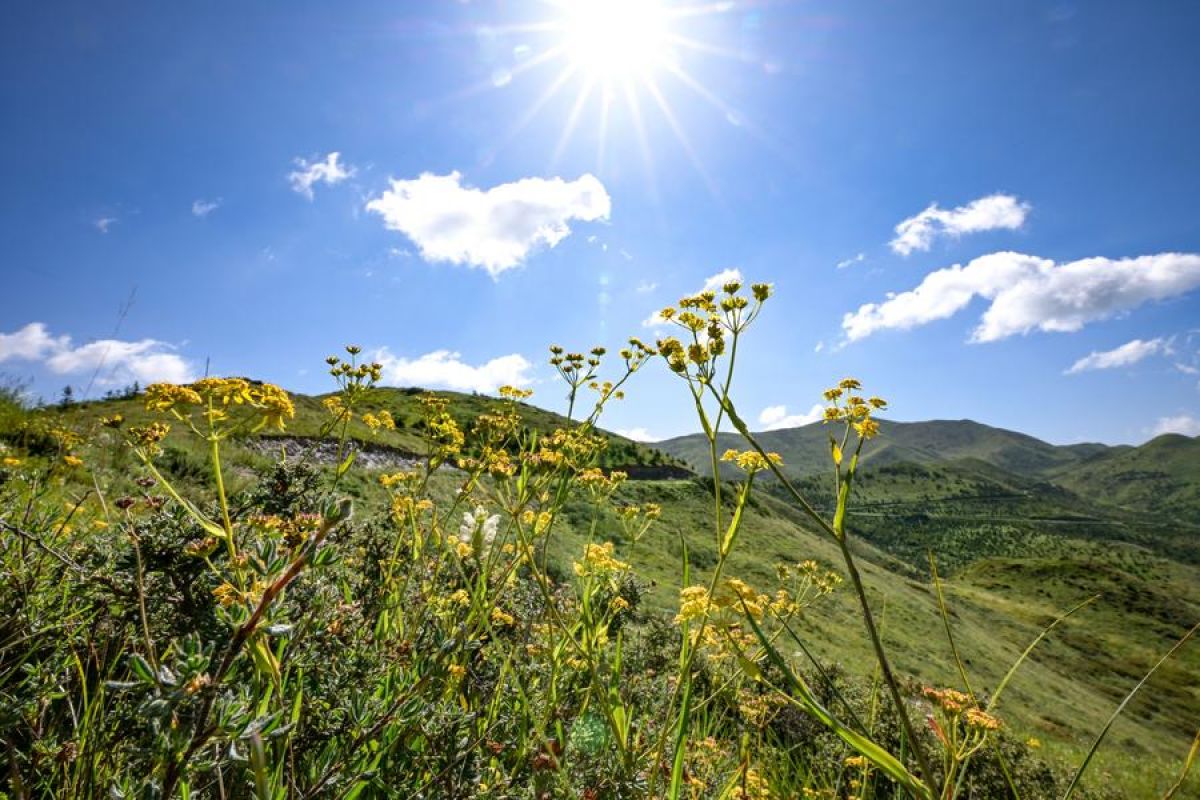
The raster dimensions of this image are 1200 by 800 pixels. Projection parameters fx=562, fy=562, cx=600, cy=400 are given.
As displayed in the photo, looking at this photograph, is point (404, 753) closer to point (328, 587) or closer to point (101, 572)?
point (328, 587)

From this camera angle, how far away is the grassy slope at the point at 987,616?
17.9 metres

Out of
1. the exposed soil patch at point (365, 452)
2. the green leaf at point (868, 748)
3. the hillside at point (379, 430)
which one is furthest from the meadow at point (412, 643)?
the exposed soil patch at point (365, 452)

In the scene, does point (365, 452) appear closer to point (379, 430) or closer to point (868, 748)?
point (379, 430)

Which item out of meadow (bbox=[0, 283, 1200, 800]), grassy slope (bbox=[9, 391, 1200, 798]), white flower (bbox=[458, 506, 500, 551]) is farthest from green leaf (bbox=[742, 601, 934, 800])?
white flower (bbox=[458, 506, 500, 551])

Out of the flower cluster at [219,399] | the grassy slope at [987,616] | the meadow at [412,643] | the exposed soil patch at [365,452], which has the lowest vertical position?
the grassy slope at [987,616]

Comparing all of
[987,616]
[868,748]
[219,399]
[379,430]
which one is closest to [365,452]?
[379,430]

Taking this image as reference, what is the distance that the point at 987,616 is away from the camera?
196 feet

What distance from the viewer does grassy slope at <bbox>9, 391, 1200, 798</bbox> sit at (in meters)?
17.9

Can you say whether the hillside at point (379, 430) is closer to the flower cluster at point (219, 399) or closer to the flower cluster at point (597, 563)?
the flower cluster at point (219, 399)

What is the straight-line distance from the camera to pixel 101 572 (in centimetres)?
269

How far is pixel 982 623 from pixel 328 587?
222ft

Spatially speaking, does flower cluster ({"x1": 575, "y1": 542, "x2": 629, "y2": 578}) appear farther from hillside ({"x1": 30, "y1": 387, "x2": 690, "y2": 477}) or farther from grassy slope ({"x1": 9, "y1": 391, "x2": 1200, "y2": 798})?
grassy slope ({"x1": 9, "y1": 391, "x2": 1200, "y2": 798})

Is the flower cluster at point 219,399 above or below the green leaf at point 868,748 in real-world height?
above

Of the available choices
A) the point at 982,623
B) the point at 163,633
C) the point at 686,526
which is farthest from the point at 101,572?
the point at 982,623
